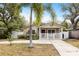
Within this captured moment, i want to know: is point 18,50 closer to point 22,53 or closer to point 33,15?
point 22,53

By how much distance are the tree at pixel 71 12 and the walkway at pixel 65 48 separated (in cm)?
46

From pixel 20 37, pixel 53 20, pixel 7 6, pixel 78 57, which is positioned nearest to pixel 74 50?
pixel 78 57

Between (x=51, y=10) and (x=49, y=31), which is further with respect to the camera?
(x=49, y=31)

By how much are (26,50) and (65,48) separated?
0.93 m

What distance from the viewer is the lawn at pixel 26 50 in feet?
22.0

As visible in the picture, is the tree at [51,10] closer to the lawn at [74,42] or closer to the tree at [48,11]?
the tree at [48,11]

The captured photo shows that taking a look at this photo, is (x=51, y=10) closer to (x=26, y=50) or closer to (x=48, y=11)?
(x=48, y=11)

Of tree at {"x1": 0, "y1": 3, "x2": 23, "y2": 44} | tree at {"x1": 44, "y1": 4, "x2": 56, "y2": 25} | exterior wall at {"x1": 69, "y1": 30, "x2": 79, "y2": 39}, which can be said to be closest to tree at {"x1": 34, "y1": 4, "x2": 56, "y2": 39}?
tree at {"x1": 44, "y1": 4, "x2": 56, "y2": 25}

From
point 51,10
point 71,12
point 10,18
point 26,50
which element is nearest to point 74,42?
point 71,12

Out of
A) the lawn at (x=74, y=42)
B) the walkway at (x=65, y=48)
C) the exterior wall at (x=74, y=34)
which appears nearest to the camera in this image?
the walkway at (x=65, y=48)

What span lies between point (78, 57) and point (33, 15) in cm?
143

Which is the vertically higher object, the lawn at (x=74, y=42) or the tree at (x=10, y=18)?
the tree at (x=10, y=18)

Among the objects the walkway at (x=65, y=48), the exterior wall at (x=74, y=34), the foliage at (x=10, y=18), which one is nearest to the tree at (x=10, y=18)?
the foliage at (x=10, y=18)

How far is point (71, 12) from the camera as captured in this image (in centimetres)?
689
